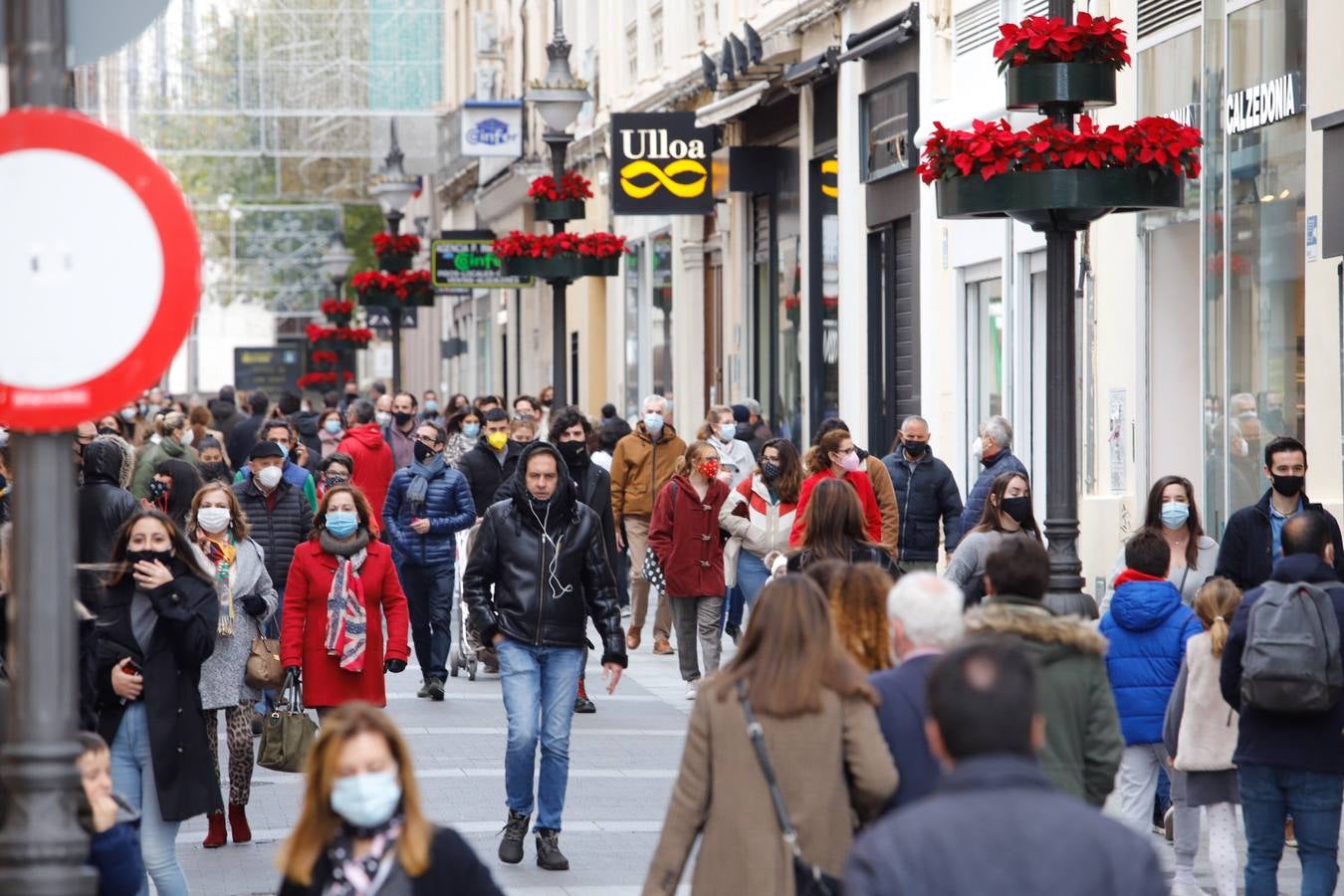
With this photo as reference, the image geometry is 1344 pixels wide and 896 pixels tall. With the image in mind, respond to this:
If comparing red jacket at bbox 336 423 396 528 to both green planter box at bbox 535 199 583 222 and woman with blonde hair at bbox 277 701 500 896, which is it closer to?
green planter box at bbox 535 199 583 222

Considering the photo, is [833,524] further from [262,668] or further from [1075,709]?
[1075,709]

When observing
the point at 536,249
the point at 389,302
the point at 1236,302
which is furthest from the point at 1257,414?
the point at 389,302

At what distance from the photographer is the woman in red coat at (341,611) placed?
1094 centimetres

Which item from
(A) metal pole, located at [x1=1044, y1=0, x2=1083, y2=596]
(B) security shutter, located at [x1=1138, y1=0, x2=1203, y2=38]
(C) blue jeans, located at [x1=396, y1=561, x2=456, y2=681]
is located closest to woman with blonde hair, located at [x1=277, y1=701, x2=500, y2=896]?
(A) metal pole, located at [x1=1044, y1=0, x2=1083, y2=596]

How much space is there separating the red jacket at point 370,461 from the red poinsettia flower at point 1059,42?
35.0 feet

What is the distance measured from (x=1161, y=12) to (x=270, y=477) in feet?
25.2

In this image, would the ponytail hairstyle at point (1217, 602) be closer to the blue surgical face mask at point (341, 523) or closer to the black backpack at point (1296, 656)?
the black backpack at point (1296, 656)

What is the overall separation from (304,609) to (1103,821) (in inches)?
295

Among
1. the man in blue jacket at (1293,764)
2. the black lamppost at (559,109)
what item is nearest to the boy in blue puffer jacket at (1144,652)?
the man in blue jacket at (1293,764)

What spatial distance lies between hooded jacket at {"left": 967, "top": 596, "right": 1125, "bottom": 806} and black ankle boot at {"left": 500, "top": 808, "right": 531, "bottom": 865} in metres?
3.93

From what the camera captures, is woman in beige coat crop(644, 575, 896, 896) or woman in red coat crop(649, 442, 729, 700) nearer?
woman in beige coat crop(644, 575, 896, 896)

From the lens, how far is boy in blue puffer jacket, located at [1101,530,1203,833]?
371 inches

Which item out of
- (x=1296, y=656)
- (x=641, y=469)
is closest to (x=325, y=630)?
(x=1296, y=656)

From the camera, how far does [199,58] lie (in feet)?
211
